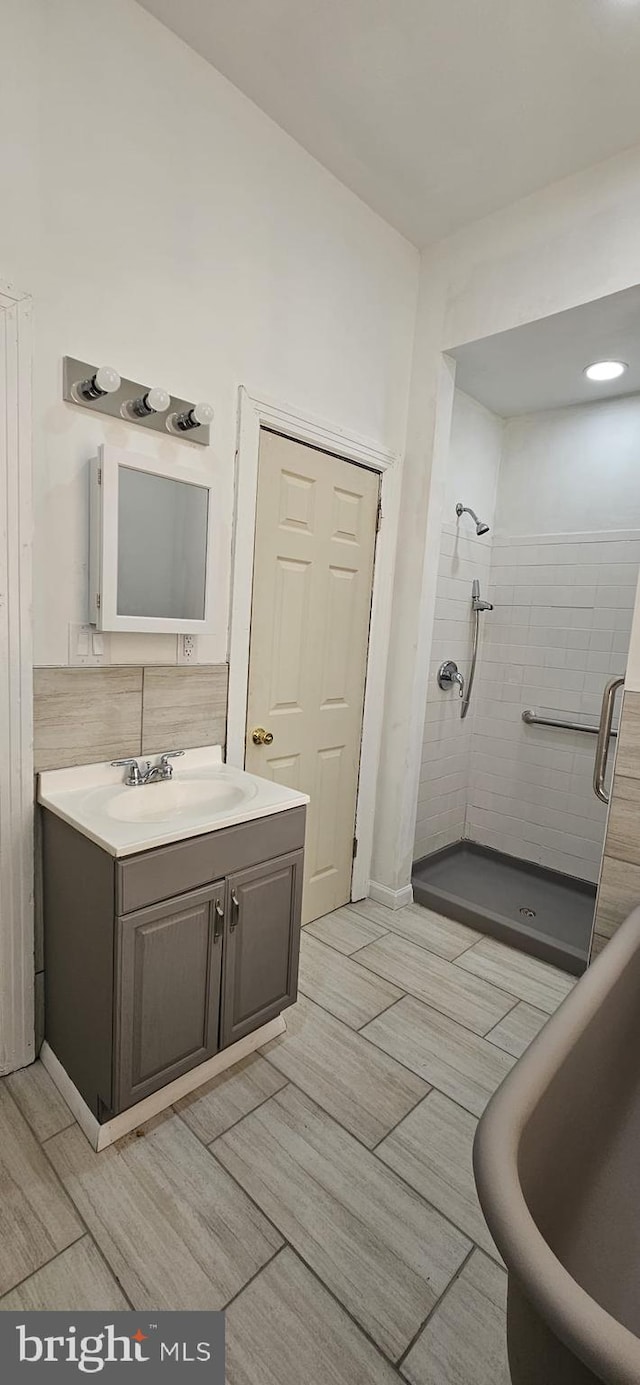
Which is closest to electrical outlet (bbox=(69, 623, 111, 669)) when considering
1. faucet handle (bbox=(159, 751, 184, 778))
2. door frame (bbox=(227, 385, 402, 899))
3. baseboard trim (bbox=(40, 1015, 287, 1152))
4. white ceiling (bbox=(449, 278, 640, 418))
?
faucet handle (bbox=(159, 751, 184, 778))

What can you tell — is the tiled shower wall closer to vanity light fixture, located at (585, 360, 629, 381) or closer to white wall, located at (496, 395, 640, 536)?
white wall, located at (496, 395, 640, 536)

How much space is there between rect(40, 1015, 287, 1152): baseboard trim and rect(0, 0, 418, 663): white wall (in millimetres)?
1220

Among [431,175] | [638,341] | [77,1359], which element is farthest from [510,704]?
[77,1359]

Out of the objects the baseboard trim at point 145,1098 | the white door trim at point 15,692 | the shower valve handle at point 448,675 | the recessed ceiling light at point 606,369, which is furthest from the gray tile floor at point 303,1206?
the recessed ceiling light at point 606,369

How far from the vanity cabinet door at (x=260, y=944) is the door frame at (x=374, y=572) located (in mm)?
534

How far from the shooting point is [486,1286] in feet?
4.07

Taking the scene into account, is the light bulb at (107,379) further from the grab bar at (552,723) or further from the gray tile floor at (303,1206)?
the grab bar at (552,723)

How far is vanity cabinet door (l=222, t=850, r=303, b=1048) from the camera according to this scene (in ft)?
5.47

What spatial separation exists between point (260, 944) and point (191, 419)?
1.61m

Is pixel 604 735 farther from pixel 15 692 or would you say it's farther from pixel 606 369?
pixel 15 692

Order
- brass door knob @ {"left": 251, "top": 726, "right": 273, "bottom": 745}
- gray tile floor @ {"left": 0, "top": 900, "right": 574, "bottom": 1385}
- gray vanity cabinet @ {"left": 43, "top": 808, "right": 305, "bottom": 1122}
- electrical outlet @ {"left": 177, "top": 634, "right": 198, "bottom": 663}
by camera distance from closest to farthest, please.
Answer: gray tile floor @ {"left": 0, "top": 900, "right": 574, "bottom": 1385} → gray vanity cabinet @ {"left": 43, "top": 808, "right": 305, "bottom": 1122} → electrical outlet @ {"left": 177, "top": 634, "right": 198, "bottom": 663} → brass door knob @ {"left": 251, "top": 726, "right": 273, "bottom": 745}

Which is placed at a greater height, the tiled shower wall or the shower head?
the shower head

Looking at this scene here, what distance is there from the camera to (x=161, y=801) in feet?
5.96

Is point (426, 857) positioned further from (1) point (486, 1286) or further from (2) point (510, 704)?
(1) point (486, 1286)
